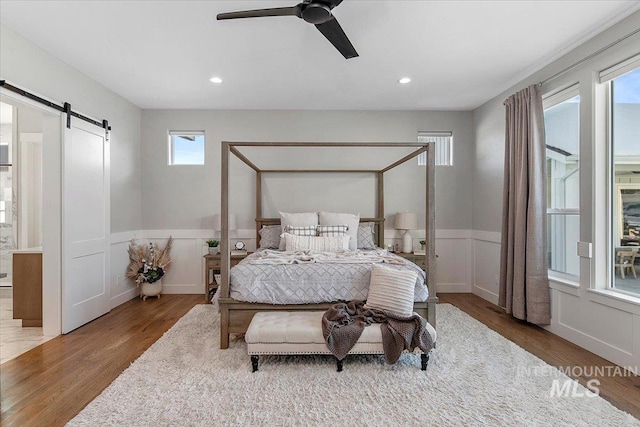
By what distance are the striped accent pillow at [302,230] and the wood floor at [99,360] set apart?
5.27 ft

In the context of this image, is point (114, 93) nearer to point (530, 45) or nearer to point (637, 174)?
point (530, 45)

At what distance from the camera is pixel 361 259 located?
10.7ft

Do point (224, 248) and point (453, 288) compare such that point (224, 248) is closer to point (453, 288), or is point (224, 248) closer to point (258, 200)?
point (258, 200)

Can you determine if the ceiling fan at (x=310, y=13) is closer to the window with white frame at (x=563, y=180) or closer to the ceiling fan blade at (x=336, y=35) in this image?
the ceiling fan blade at (x=336, y=35)

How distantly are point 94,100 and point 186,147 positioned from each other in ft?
4.41

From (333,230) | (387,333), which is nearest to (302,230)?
(333,230)

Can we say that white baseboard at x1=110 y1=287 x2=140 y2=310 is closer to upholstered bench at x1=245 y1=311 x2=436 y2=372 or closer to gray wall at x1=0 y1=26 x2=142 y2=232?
gray wall at x1=0 y1=26 x2=142 y2=232

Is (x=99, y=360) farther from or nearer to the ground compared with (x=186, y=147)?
nearer to the ground

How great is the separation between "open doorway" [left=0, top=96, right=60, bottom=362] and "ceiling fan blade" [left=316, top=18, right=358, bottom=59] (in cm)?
350

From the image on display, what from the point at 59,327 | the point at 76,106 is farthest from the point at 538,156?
the point at 59,327

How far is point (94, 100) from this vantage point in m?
3.92

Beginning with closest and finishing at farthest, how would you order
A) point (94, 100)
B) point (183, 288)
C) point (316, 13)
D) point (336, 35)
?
point (316, 13), point (336, 35), point (94, 100), point (183, 288)

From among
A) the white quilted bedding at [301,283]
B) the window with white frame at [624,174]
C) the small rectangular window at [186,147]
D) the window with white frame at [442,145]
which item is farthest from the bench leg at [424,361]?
→ the small rectangular window at [186,147]

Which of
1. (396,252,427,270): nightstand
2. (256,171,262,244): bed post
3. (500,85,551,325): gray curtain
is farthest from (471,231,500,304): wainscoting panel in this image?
(256,171,262,244): bed post
